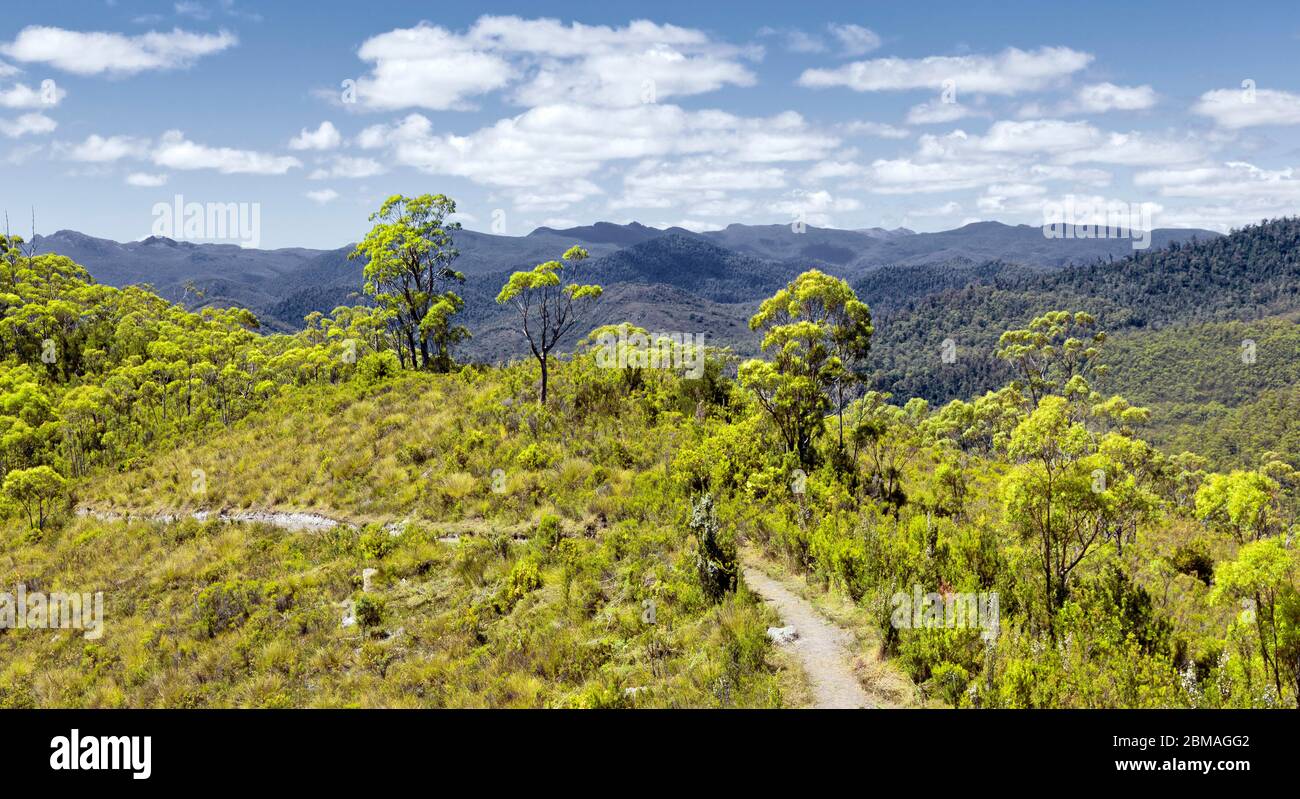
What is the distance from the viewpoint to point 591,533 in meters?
18.2

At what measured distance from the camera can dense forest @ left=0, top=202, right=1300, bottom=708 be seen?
10070 millimetres

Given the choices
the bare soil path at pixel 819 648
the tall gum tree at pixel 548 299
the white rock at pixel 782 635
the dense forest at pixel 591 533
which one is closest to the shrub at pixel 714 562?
the dense forest at pixel 591 533

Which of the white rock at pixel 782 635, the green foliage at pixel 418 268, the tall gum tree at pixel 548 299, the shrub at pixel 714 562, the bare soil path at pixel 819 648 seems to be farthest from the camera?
the green foliage at pixel 418 268

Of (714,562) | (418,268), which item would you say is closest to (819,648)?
(714,562)

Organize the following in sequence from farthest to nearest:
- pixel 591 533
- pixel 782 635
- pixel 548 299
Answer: pixel 548 299
pixel 591 533
pixel 782 635

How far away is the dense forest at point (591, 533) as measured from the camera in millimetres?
10070

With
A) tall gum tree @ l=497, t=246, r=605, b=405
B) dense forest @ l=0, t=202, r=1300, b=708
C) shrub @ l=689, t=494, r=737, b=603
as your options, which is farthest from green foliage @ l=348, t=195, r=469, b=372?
shrub @ l=689, t=494, r=737, b=603

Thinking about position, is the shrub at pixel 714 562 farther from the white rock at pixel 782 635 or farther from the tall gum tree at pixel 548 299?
the tall gum tree at pixel 548 299

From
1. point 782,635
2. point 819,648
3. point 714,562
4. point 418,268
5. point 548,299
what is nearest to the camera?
point 819,648

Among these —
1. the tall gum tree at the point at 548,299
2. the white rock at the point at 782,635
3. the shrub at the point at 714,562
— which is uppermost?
the tall gum tree at the point at 548,299

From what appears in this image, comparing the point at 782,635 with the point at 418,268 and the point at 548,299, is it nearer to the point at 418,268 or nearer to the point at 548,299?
the point at 548,299

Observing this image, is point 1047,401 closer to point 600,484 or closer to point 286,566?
point 600,484
